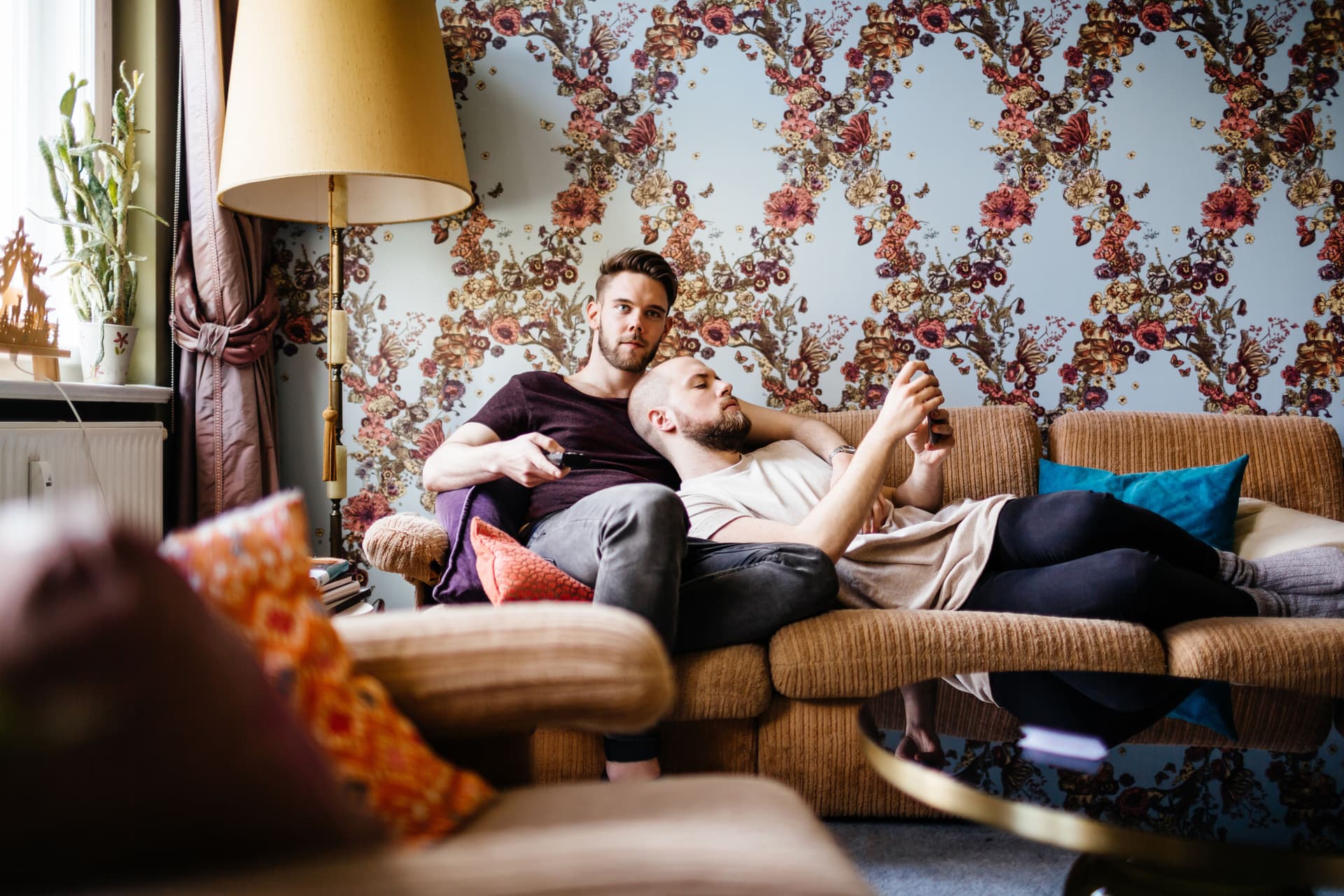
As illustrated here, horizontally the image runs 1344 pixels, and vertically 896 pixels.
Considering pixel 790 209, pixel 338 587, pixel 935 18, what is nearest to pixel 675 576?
pixel 338 587

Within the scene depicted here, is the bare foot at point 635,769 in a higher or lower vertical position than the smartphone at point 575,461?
lower

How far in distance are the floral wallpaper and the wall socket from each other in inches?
32.6

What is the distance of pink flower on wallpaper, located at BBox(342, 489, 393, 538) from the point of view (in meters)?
2.69

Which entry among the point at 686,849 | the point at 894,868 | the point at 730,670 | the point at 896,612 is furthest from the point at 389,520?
the point at 686,849

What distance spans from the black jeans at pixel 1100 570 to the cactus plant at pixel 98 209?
6.85 feet

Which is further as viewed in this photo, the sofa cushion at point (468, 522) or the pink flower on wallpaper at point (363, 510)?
the pink flower on wallpaper at point (363, 510)

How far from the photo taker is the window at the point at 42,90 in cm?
218

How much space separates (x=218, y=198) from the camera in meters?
2.21

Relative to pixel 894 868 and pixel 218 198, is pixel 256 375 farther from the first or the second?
pixel 894 868

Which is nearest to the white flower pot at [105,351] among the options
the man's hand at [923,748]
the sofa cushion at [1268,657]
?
the man's hand at [923,748]

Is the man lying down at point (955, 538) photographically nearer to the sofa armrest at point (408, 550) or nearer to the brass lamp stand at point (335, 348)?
the sofa armrest at point (408, 550)

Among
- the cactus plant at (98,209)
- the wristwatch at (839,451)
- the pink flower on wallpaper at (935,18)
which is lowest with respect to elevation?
the wristwatch at (839,451)

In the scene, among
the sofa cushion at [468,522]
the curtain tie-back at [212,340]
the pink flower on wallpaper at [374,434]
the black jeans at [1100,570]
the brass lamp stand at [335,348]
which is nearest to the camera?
the black jeans at [1100,570]

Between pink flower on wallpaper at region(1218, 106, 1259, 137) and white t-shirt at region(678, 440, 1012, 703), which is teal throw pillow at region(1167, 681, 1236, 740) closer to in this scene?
white t-shirt at region(678, 440, 1012, 703)
